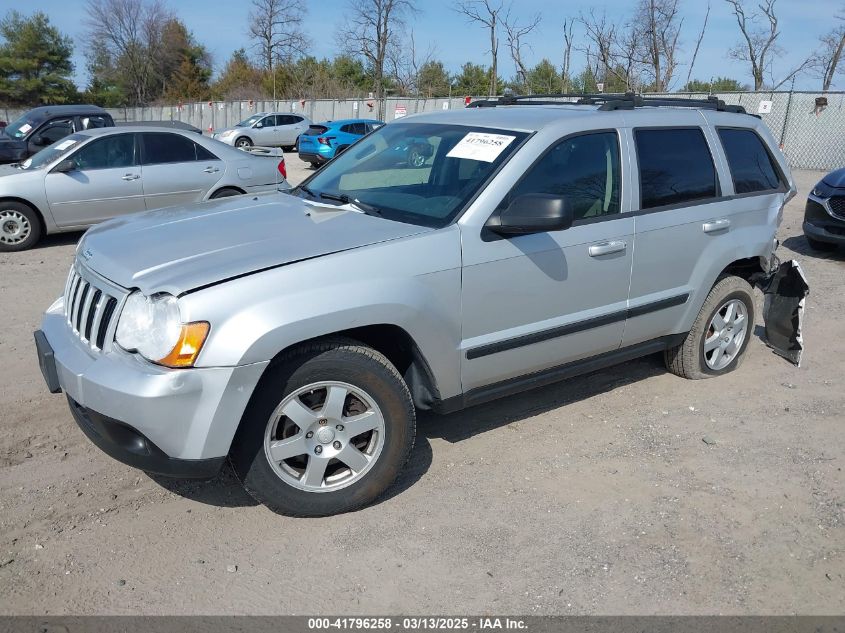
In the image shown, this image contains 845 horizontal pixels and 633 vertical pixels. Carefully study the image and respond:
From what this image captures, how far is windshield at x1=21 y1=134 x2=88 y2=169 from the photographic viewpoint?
9.05m

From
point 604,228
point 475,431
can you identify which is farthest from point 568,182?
point 475,431

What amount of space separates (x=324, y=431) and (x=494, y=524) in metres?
0.91

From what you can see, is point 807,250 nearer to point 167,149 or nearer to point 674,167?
point 674,167

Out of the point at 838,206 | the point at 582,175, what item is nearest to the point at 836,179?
the point at 838,206

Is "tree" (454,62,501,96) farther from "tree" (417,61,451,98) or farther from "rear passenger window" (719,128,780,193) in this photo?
"rear passenger window" (719,128,780,193)

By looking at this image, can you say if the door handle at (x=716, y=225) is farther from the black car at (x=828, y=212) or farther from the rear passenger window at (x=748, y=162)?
the black car at (x=828, y=212)

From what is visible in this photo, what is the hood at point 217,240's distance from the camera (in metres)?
3.05

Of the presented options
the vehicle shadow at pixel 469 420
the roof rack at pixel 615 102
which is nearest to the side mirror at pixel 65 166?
the roof rack at pixel 615 102

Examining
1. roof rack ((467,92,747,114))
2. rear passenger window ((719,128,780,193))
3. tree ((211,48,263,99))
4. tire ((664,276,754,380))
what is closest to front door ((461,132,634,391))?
roof rack ((467,92,747,114))

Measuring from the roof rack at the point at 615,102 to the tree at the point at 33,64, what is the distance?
58516 mm

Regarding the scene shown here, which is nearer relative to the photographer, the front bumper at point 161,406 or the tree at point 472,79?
the front bumper at point 161,406

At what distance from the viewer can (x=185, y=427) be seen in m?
2.89

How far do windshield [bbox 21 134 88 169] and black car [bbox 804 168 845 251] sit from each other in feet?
29.7

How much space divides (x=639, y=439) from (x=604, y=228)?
49.6 inches
